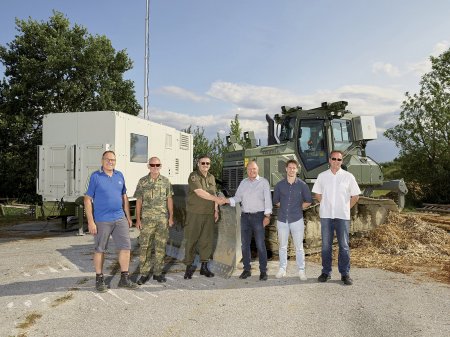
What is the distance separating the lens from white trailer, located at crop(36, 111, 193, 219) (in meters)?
11.4

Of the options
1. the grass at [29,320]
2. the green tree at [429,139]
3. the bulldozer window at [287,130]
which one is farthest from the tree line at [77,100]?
the grass at [29,320]

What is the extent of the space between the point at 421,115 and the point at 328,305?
74.1ft

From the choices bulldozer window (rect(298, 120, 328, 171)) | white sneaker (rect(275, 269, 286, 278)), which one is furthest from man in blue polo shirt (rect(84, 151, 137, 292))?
bulldozer window (rect(298, 120, 328, 171))

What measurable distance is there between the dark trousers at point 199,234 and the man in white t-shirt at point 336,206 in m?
1.65

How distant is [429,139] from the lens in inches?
960

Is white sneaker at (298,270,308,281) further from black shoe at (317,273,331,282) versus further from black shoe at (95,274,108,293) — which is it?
black shoe at (95,274,108,293)

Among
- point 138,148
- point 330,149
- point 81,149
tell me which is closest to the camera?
point 330,149

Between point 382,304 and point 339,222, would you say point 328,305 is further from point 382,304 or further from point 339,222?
point 339,222

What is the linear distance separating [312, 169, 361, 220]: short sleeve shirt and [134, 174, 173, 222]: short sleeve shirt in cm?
231

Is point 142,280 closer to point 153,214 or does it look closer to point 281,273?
point 153,214

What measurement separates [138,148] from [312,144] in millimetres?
5202

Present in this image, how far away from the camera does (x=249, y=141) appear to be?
11.1 metres

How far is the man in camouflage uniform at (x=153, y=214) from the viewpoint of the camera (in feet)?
20.5

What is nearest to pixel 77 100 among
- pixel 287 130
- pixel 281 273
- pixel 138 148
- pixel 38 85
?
pixel 38 85
